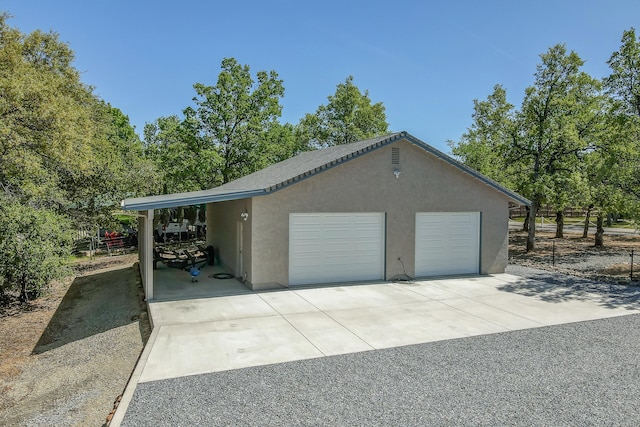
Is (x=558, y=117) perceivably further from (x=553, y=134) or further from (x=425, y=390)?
(x=425, y=390)

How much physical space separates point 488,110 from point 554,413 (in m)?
23.9

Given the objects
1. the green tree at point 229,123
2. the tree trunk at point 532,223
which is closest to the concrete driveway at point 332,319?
the tree trunk at point 532,223

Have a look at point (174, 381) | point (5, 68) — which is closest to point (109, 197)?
point (5, 68)

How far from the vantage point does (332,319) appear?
28.1 feet

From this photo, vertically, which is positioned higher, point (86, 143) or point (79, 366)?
point (86, 143)

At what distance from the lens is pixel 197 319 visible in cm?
852

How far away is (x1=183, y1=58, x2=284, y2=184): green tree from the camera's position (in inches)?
961

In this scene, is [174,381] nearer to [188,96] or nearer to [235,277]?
[235,277]

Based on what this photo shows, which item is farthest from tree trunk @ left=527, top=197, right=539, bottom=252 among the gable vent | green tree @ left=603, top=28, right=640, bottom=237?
the gable vent

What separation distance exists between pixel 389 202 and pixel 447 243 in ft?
8.87

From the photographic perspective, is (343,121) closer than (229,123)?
No

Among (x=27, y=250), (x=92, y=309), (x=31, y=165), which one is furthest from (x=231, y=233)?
(x=31, y=165)

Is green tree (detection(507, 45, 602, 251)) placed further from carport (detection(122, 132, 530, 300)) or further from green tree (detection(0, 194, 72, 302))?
green tree (detection(0, 194, 72, 302))

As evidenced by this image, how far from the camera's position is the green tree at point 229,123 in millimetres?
24406
